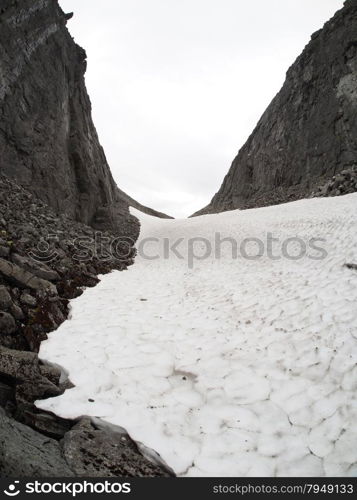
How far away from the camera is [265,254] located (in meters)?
13.2

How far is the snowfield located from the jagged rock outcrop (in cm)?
1041

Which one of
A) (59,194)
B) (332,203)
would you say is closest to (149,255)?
(59,194)

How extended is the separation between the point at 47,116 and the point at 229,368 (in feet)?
63.5

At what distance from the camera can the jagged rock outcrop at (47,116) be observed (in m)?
15.3

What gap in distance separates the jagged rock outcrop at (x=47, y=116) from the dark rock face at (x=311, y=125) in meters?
19.6

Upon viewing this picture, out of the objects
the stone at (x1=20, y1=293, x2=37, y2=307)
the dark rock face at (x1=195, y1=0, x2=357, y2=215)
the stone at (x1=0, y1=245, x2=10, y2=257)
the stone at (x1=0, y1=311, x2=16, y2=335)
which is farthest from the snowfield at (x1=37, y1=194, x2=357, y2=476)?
the dark rock face at (x1=195, y1=0, x2=357, y2=215)

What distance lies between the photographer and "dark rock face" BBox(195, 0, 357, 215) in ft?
89.5

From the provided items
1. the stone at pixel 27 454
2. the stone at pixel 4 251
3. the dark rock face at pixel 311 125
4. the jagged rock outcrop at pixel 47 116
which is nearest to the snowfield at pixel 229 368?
the stone at pixel 27 454

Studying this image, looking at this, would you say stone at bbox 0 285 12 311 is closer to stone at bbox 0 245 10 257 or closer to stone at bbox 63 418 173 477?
stone at bbox 0 245 10 257

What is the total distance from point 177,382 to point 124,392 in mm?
960

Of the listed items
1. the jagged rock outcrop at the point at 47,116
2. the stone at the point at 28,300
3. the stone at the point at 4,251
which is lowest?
the stone at the point at 28,300

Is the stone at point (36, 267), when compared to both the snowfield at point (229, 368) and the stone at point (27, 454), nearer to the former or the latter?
the snowfield at point (229, 368)

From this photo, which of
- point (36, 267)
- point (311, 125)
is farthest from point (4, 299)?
point (311, 125)

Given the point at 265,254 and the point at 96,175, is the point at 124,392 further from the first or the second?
the point at 96,175
